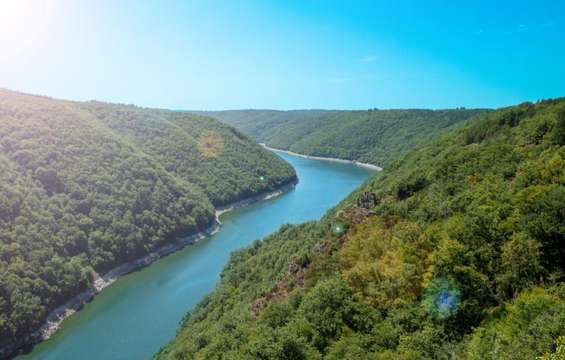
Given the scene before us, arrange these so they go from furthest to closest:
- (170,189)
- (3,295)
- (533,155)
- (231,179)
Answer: (231,179) < (170,189) < (3,295) < (533,155)

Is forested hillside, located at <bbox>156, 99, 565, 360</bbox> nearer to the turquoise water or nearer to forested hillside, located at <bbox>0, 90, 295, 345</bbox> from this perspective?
the turquoise water

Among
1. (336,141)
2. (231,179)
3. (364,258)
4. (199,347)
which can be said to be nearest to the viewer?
(364,258)

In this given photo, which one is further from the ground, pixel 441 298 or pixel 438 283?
pixel 438 283

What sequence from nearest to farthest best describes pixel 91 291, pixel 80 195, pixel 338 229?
1. pixel 338 229
2. pixel 91 291
3. pixel 80 195

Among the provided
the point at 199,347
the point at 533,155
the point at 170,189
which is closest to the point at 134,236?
the point at 170,189

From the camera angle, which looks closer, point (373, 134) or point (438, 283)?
point (438, 283)

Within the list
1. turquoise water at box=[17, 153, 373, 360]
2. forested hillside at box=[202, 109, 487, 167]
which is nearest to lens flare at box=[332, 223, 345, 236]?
turquoise water at box=[17, 153, 373, 360]

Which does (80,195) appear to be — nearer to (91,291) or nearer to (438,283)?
(91,291)

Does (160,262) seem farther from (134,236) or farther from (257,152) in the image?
(257,152)

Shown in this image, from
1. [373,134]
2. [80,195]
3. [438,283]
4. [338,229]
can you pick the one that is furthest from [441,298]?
[373,134]
